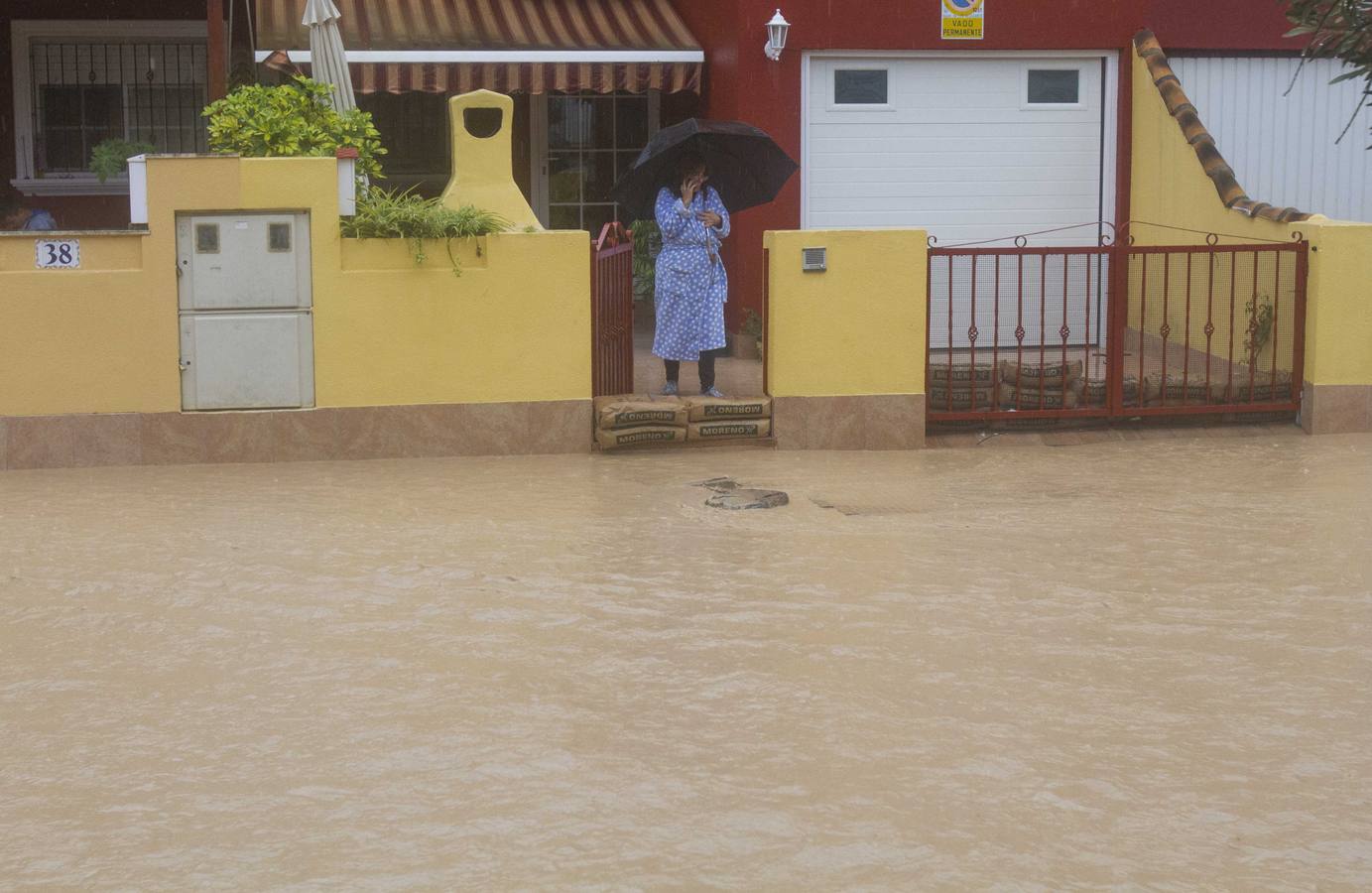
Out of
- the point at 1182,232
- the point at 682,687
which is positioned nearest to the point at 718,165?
the point at 1182,232

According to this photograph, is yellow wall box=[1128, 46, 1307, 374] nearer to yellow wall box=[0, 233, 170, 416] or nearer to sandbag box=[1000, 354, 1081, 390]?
sandbag box=[1000, 354, 1081, 390]

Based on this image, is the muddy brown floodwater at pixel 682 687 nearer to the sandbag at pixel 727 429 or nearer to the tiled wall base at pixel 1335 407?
the sandbag at pixel 727 429

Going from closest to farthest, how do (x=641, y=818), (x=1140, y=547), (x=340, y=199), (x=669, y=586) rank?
(x=641, y=818), (x=669, y=586), (x=1140, y=547), (x=340, y=199)

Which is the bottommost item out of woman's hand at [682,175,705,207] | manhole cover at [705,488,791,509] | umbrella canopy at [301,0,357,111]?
manhole cover at [705,488,791,509]

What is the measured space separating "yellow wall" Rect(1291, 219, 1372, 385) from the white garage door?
10.3 ft

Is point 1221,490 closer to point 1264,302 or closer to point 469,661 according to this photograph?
point 1264,302

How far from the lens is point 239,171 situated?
1024 cm

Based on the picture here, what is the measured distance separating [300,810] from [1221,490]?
20.5ft

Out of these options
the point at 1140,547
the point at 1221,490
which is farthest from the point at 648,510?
the point at 1221,490

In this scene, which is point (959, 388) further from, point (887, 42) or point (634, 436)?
point (887, 42)

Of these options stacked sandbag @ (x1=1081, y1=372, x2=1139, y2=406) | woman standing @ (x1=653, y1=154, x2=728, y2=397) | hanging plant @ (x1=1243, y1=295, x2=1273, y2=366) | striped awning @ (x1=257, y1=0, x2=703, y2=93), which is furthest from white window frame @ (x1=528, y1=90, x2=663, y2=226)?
hanging plant @ (x1=1243, y1=295, x2=1273, y2=366)

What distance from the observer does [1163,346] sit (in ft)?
37.3

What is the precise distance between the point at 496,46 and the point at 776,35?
7.22 ft

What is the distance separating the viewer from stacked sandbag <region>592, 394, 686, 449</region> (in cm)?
1068
